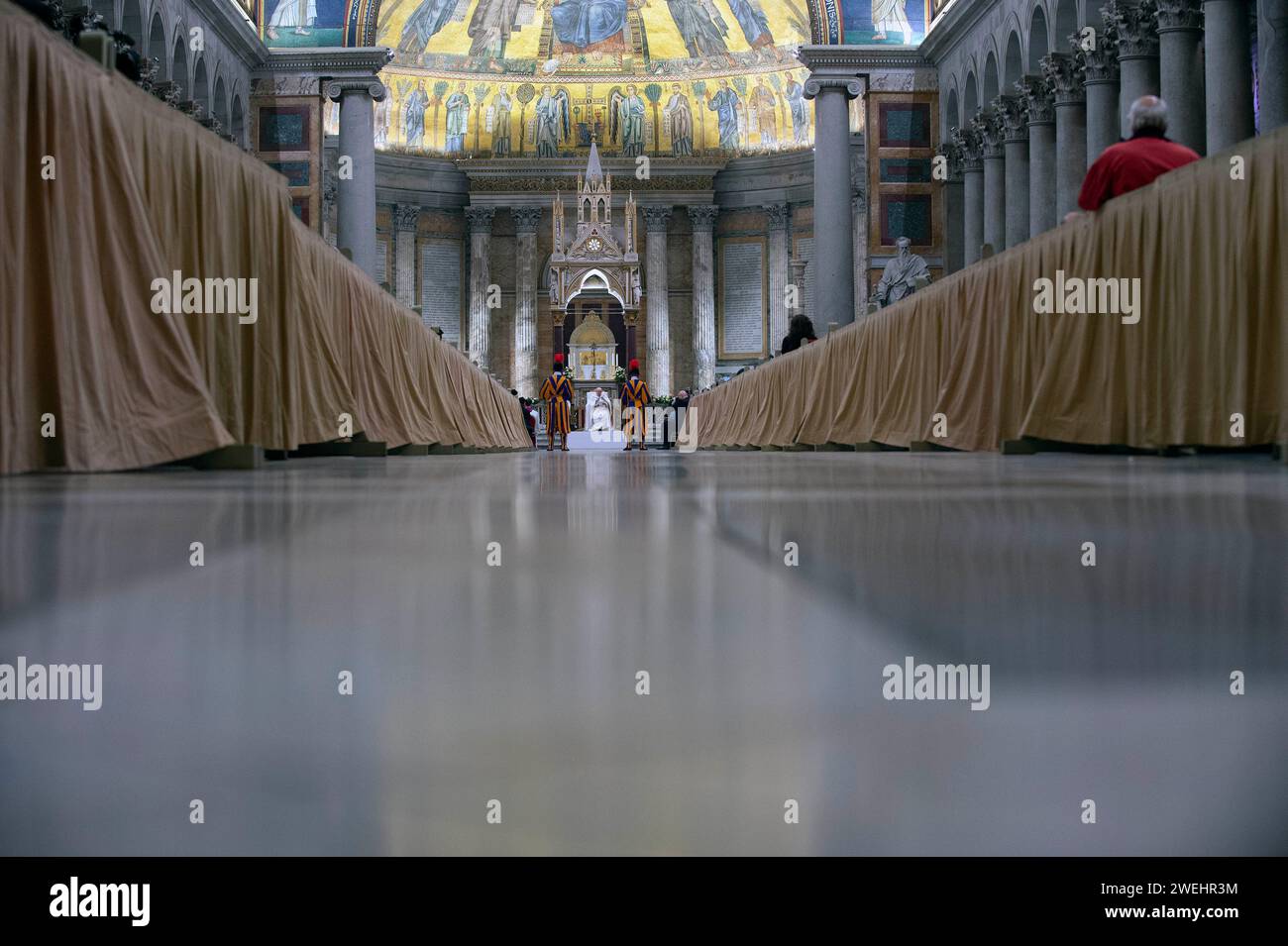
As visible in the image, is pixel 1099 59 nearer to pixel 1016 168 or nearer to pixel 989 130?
pixel 1016 168

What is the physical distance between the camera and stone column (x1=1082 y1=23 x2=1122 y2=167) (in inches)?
655

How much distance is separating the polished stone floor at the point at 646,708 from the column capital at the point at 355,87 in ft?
72.4

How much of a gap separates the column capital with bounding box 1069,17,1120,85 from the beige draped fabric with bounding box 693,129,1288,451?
9215 millimetres

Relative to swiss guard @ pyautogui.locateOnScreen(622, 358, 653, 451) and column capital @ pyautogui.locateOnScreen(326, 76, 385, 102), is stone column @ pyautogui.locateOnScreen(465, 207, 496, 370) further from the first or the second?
column capital @ pyautogui.locateOnScreen(326, 76, 385, 102)

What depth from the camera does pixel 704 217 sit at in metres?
30.5

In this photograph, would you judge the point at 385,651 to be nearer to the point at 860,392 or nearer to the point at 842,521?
the point at 842,521

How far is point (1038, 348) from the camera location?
6.76m

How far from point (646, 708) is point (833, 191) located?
2175 centimetres

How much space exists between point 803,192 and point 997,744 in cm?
3018

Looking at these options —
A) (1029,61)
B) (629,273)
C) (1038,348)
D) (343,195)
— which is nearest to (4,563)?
(1038,348)

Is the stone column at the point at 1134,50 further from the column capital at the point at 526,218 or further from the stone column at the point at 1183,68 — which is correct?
the column capital at the point at 526,218

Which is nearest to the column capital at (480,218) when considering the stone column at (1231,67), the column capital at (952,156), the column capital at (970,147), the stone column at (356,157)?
the stone column at (356,157)

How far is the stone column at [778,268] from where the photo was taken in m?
30.0

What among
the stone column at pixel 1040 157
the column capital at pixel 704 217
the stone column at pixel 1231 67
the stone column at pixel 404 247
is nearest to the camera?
the stone column at pixel 1231 67
